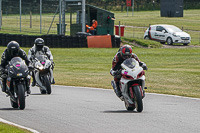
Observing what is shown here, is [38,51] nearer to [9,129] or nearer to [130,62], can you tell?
[130,62]

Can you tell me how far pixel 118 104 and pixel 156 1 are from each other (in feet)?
296

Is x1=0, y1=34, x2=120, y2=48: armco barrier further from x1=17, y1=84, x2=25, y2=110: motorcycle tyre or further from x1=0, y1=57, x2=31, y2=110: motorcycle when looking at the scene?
x1=17, y1=84, x2=25, y2=110: motorcycle tyre

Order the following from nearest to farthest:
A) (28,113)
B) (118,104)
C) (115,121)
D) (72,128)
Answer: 1. (72,128)
2. (115,121)
3. (28,113)
4. (118,104)

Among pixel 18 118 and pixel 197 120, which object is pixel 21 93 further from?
pixel 197 120

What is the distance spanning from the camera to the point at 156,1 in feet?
328

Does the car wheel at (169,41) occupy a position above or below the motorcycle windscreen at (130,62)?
below

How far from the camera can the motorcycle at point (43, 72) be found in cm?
1336

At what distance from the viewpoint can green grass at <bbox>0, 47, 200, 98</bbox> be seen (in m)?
16.0

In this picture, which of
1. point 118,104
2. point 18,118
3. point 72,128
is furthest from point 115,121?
point 118,104

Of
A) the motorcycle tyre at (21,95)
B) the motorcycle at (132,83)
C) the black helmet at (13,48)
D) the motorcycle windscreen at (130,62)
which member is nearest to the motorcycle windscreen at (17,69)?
the motorcycle tyre at (21,95)

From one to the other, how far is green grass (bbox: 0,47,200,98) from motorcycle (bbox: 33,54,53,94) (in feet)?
8.64

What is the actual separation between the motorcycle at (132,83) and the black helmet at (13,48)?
2.23m

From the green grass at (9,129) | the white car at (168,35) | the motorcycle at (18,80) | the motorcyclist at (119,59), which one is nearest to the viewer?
the green grass at (9,129)

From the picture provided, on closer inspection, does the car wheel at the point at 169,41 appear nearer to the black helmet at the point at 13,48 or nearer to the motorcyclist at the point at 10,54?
the motorcyclist at the point at 10,54
